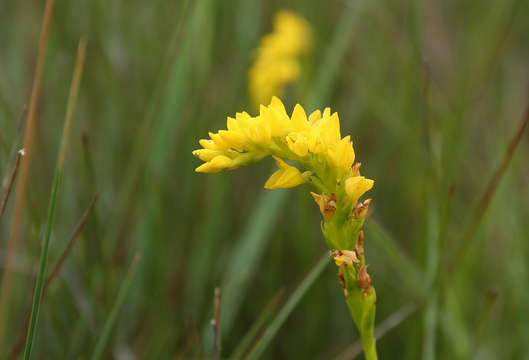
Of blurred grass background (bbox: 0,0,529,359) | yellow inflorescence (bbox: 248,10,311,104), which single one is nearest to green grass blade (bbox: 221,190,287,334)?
blurred grass background (bbox: 0,0,529,359)

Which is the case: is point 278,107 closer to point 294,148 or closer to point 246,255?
point 294,148

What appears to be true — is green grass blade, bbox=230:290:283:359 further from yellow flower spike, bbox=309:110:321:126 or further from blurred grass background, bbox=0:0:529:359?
yellow flower spike, bbox=309:110:321:126

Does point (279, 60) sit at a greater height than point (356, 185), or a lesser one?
greater

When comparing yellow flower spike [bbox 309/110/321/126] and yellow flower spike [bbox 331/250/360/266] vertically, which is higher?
yellow flower spike [bbox 309/110/321/126]

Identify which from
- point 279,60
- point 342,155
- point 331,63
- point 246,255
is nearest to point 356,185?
point 342,155

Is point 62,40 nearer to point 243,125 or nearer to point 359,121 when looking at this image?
point 359,121

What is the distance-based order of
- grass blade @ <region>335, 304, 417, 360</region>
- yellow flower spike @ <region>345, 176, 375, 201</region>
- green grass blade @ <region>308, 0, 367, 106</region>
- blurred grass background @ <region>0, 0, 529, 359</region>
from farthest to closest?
green grass blade @ <region>308, 0, 367, 106</region>
blurred grass background @ <region>0, 0, 529, 359</region>
grass blade @ <region>335, 304, 417, 360</region>
yellow flower spike @ <region>345, 176, 375, 201</region>
